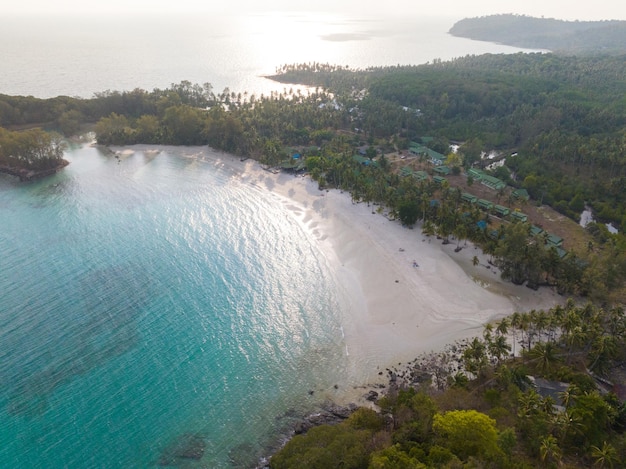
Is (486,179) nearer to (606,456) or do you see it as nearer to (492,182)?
(492,182)

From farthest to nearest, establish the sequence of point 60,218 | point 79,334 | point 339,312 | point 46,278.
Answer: point 60,218
point 46,278
point 339,312
point 79,334

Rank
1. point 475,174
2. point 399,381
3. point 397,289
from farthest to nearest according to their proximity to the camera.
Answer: point 475,174, point 397,289, point 399,381

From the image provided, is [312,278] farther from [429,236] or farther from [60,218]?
[60,218]

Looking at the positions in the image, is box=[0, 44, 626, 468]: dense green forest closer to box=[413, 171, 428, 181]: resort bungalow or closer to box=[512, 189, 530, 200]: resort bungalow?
box=[512, 189, 530, 200]: resort bungalow

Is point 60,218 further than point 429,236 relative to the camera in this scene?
Yes

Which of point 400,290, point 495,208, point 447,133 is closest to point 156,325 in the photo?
point 400,290

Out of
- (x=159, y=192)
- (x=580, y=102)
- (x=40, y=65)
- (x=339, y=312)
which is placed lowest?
(x=339, y=312)

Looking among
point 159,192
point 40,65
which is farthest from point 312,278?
point 40,65
